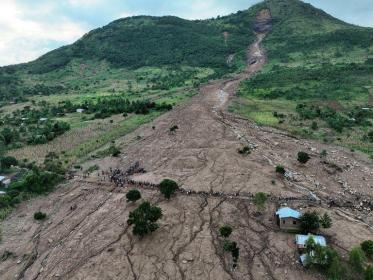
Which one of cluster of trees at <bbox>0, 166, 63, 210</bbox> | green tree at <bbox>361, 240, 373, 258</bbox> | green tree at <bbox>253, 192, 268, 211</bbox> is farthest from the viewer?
cluster of trees at <bbox>0, 166, 63, 210</bbox>

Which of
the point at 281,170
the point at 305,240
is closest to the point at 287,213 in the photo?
the point at 305,240

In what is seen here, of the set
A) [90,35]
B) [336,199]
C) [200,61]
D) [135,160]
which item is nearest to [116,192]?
[135,160]

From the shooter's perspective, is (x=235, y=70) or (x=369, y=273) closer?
(x=369, y=273)

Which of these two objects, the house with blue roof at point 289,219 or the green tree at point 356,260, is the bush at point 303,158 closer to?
the house with blue roof at point 289,219

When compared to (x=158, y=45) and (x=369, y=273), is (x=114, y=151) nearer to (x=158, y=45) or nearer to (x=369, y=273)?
(x=369, y=273)

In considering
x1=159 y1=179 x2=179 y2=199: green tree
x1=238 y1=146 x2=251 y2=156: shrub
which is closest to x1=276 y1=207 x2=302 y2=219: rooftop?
x1=159 y1=179 x2=179 y2=199: green tree

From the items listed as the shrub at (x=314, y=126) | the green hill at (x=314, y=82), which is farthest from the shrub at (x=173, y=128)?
the shrub at (x=314, y=126)

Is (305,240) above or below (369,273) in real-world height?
below

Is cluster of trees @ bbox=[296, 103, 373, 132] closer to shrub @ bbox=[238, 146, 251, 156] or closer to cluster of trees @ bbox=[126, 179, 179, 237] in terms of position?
shrub @ bbox=[238, 146, 251, 156]
